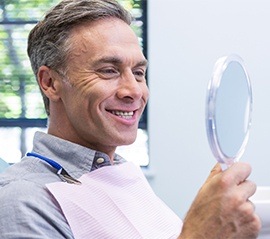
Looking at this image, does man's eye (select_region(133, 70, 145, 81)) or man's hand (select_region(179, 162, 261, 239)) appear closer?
man's hand (select_region(179, 162, 261, 239))

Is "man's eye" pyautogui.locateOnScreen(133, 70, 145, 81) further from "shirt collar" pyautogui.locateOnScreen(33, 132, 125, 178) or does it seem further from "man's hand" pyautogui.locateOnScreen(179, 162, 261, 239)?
"man's hand" pyautogui.locateOnScreen(179, 162, 261, 239)

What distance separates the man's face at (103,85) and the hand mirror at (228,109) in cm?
30

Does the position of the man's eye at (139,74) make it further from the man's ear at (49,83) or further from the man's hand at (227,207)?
the man's hand at (227,207)

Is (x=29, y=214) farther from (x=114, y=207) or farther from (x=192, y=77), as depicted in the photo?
(x=192, y=77)

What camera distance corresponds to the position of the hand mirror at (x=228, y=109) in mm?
732

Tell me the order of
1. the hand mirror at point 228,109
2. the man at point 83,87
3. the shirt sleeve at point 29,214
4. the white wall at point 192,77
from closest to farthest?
the hand mirror at point 228,109 < the shirt sleeve at point 29,214 < the man at point 83,87 < the white wall at point 192,77

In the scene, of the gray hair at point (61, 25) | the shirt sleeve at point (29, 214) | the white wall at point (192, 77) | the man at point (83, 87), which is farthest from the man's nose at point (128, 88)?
the white wall at point (192, 77)

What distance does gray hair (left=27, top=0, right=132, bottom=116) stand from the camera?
1095mm

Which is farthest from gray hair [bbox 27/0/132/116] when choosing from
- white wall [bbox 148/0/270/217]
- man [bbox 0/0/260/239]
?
white wall [bbox 148/0/270/217]

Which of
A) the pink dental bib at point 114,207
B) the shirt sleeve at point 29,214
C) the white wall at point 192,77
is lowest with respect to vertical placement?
the white wall at point 192,77

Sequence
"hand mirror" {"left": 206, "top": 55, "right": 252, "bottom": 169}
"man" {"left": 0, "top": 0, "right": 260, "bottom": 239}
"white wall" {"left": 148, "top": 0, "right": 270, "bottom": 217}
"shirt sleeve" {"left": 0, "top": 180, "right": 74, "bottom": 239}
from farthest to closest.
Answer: "white wall" {"left": 148, "top": 0, "right": 270, "bottom": 217}
"man" {"left": 0, "top": 0, "right": 260, "bottom": 239}
"shirt sleeve" {"left": 0, "top": 180, "right": 74, "bottom": 239}
"hand mirror" {"left": 206, "top": 55, "right": 252, "bottom": 169}

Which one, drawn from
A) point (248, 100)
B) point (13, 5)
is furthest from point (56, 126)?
point (13, 5)

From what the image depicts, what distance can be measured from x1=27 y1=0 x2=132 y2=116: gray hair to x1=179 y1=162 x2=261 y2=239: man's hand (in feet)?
1.45

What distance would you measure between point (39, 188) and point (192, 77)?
6.67 feet
